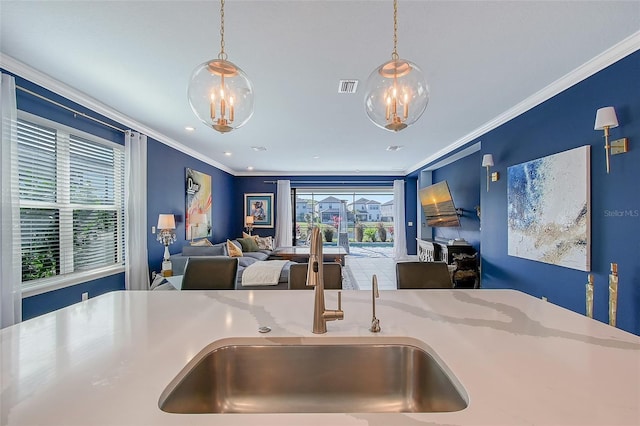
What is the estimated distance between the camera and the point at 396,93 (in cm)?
140

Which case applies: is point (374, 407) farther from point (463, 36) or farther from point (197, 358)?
point (463, 36)

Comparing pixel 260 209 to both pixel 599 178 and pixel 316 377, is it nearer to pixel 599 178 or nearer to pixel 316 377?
pixel 599 178

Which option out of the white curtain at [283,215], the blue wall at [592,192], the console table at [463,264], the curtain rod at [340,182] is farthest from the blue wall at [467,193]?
the white curtain at [283,215]

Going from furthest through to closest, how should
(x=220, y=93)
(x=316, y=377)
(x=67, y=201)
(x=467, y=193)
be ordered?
1. (x=467, y=193)
2. (x=67, y=201)
3. (x=220, y=93)
4. (x=316, y=377)

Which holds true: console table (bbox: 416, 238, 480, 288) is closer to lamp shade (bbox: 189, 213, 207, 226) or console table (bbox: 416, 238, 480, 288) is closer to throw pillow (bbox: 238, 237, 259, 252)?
throw pillow (bbox: 238, 237, 259, 252)

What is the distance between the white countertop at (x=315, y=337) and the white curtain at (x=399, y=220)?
259 inches

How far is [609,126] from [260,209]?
284 inches

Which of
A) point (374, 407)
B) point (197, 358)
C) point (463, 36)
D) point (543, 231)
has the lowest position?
point (374, 407)

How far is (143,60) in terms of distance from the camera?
2.24 meters

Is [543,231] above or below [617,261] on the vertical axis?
above

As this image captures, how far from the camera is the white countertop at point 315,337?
600 millimetres

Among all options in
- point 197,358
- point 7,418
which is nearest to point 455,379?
point 197,358

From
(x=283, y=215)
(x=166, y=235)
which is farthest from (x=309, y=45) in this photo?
(x=283, y=215)

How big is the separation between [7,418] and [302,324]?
2.63ft
